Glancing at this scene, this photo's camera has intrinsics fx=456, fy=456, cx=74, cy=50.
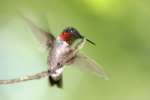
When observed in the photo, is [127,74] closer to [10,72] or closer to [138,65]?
[138,65]

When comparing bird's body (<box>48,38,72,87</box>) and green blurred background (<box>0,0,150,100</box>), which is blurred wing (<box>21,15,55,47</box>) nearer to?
bird's body (<box>48,38,72,87</box>)

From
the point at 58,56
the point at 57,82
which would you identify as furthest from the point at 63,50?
the point at 57,82

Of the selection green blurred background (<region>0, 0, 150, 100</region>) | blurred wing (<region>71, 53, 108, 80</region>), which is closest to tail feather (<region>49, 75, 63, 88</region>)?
green blurred background (<region>0, 0, 150, 100</region>)

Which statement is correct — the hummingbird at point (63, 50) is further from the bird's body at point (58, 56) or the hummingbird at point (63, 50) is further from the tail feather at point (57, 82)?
the tail feather at point (57, 82)

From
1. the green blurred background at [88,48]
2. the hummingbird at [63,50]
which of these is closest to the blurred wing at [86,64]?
the hummingbird at [63,50]

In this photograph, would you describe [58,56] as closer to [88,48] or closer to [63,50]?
[63,50]
